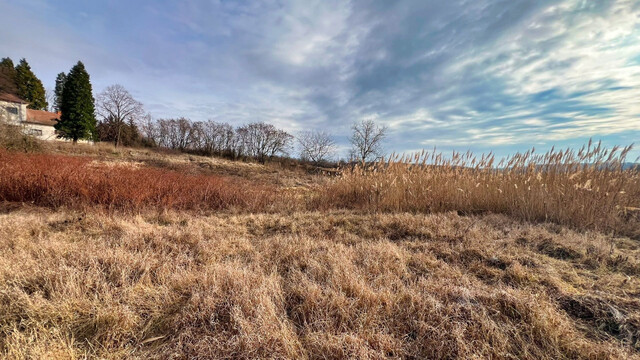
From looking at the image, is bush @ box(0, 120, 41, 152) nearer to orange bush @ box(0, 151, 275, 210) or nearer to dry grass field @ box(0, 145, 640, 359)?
orange bush @ box(0, 151, 275, 210)

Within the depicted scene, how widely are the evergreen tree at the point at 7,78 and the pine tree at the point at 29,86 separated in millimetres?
774

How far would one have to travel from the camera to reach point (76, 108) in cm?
2669

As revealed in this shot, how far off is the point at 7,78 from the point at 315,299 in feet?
187

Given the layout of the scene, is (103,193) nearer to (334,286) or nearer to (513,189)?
(334,286)

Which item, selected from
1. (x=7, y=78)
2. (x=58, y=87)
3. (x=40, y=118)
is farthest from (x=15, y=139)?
(x=58, y=87)

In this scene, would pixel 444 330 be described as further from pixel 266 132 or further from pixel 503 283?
pixel 266 132

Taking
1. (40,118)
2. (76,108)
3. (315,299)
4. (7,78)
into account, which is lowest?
(315,299)

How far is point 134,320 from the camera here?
1640 mm

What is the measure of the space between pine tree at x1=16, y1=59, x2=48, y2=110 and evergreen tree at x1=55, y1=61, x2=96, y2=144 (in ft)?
58.4

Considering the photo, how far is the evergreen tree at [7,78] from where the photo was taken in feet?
104

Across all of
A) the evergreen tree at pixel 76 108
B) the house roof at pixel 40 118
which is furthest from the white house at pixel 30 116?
the evergreen tree at pixel 76 108

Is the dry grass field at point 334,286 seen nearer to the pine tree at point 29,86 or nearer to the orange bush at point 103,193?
the orange bush at point 103,193

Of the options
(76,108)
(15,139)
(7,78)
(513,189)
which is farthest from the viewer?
(7,78)

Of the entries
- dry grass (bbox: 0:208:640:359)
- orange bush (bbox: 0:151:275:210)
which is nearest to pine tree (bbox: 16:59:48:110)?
orange bush (bbox: 0:151:275:210)
